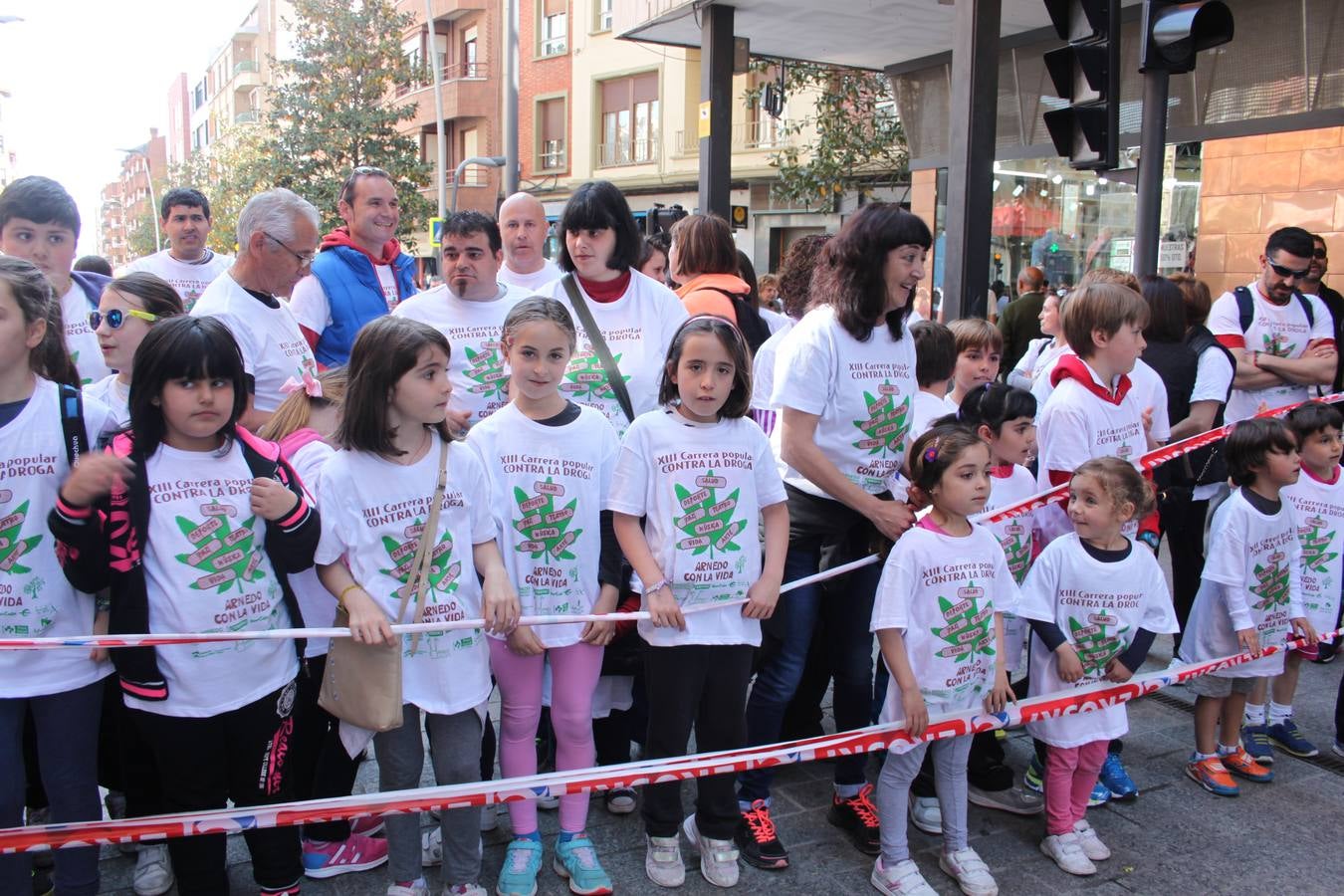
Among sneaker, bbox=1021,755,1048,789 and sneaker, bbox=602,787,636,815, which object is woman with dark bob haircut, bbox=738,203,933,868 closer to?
sneaker, bbox=602,787,636,815

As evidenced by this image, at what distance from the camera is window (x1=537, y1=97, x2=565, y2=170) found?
2975cm

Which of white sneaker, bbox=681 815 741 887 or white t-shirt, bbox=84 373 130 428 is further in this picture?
white t-shirt, bbox=84 373 130 428

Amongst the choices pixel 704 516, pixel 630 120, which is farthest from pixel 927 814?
pixel 630 120

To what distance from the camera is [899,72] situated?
13.2 metres

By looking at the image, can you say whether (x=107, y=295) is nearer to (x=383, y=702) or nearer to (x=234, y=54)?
(x=383, y=702)

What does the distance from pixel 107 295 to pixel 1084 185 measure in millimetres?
10851

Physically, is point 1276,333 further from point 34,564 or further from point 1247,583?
point 34,564

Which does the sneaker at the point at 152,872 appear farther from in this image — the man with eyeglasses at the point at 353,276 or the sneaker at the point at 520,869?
the man with eyeglasses at the point at 353,276

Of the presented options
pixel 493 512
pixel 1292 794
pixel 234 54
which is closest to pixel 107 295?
pixel 493 512

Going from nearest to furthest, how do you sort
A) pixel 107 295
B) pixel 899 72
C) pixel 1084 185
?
pixel 107 295
pixel 1084 185
pixel 899 72

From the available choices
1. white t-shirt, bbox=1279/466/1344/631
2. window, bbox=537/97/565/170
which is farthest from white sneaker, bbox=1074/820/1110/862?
window, bbox=537/97/565/170

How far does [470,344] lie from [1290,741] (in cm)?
361

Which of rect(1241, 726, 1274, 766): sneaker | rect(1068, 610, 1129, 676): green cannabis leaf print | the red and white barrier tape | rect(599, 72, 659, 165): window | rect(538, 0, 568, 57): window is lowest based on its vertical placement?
rect(1241, 726, 1274, 766): sneaker

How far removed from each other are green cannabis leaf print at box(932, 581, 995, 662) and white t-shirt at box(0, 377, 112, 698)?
2.34 metres
